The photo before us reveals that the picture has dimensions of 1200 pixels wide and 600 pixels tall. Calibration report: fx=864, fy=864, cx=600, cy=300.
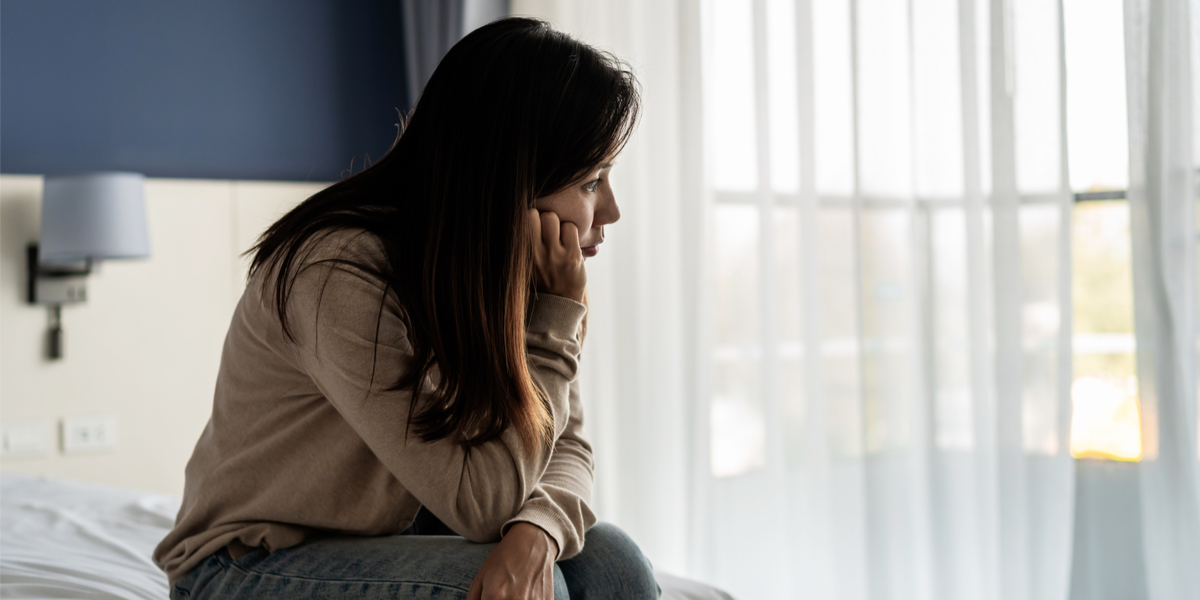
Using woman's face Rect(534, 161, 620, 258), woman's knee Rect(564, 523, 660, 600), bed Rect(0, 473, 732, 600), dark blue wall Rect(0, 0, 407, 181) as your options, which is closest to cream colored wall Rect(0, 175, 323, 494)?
dark blue wall Rect(0, 0, 407, 181)

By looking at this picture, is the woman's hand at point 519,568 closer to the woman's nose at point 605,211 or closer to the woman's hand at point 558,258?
the woman's hand at point 558,258

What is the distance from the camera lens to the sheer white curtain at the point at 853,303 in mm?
1486

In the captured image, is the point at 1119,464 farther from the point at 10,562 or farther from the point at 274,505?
the point at 10,562

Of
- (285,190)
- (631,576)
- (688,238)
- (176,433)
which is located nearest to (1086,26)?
(688,238)

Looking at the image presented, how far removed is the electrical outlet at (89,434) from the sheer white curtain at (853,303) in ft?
4.25

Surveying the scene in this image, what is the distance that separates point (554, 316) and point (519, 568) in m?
0.29

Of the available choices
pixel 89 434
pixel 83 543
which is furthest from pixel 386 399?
pixel 89 434

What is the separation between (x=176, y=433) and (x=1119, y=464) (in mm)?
2244

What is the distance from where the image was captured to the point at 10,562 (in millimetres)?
1193

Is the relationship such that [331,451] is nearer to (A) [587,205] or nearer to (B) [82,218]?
(A) [587,205]

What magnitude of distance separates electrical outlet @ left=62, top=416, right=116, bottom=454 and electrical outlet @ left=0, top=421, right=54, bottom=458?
0.12 ft

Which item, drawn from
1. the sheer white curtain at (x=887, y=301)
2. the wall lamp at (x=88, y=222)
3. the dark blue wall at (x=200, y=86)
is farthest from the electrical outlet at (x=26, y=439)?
the sheer white curtain at (x=887, y=301)

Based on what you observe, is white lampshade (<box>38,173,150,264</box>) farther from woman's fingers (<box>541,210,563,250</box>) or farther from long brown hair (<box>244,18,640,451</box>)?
woman's fingers (<box>541,210,563,250</box>)

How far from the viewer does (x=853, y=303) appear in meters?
1.77
